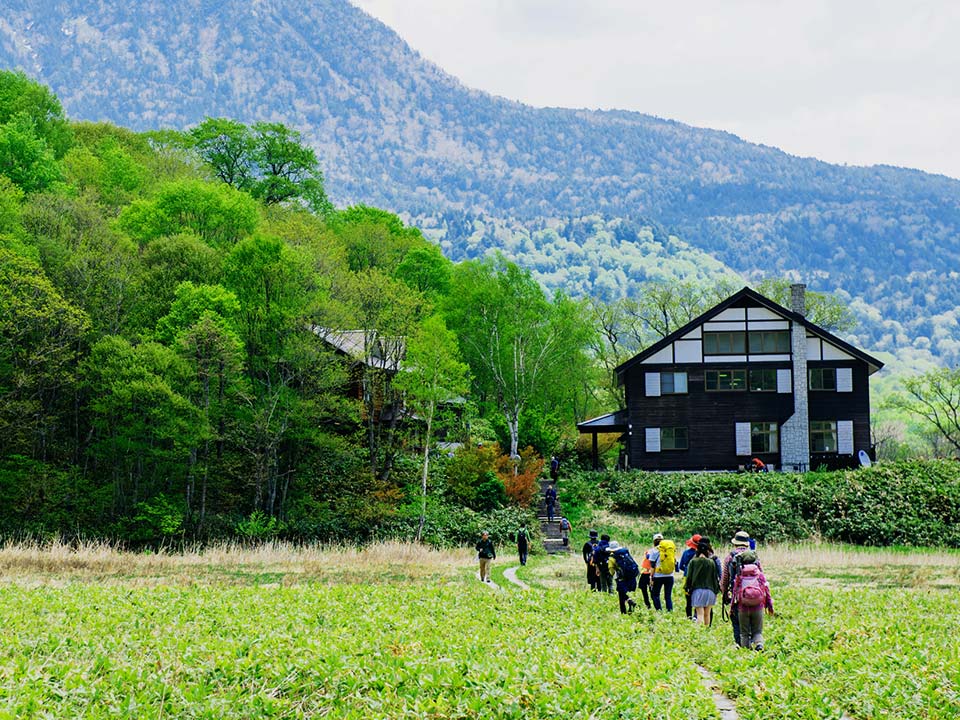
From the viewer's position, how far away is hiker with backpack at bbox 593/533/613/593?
24.9 m

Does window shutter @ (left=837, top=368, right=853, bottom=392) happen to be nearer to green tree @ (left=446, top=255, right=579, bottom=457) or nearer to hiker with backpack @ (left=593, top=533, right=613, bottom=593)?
green tree @ (left=446, top=255, right=579, bottom=457)

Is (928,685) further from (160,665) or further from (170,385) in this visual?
(170,385)

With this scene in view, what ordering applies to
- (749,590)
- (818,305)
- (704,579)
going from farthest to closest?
→ (818,305) → (704,579) → (749,590)

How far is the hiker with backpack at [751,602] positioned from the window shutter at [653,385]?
3841cm

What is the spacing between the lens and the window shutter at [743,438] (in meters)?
54.4

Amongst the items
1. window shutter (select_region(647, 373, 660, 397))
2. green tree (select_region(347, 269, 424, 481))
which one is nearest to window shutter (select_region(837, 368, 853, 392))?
window shutter (select_region(647, 373, 660, 397))

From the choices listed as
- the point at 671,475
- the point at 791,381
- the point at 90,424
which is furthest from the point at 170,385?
the point at 791,381

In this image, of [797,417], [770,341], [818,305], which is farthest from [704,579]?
[818,305]

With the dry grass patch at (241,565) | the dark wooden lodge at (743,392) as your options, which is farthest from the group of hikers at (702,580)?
the dark wooden lodge at (743,392)

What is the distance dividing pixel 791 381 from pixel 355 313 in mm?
24276

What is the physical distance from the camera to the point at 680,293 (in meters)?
81.6

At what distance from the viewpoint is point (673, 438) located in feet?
180

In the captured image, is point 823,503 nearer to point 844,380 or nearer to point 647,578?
point 844,380

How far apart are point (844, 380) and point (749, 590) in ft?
137
